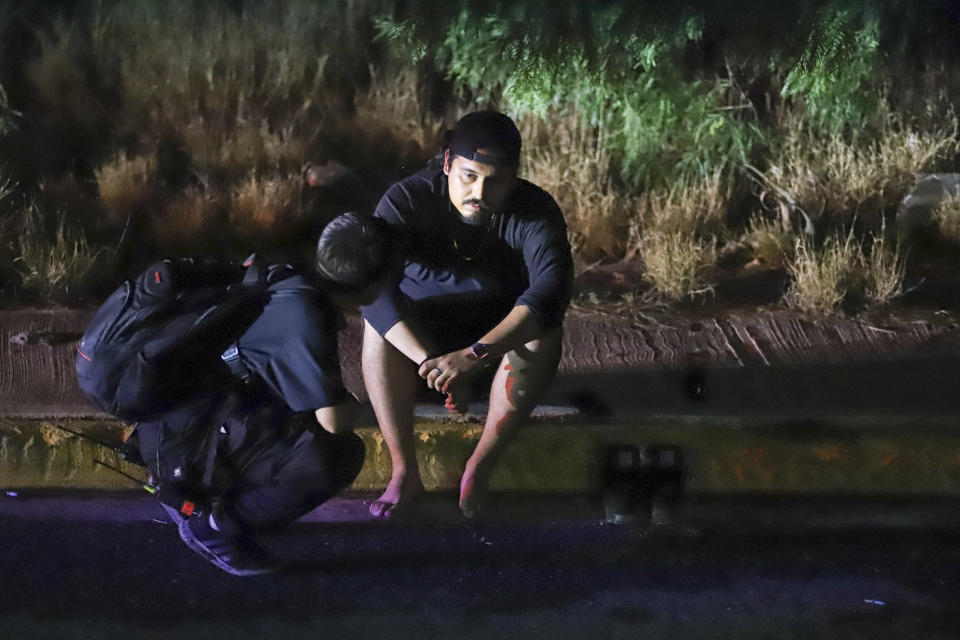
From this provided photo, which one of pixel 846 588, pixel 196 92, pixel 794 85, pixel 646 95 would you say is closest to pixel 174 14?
pixel 196 92

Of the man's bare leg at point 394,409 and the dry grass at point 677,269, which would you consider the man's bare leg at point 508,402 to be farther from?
the dry grass at point 677,269

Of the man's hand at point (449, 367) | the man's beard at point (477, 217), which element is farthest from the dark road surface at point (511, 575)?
the man's beard at point (477, 217)

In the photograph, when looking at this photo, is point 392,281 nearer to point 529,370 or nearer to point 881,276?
point 529,370

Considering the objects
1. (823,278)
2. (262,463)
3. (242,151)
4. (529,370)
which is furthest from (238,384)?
(242,151)

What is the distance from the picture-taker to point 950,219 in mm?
6062

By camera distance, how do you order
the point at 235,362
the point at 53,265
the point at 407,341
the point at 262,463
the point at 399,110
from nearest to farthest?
the point at 235,362 → the point at 262,463 → the point at 407,341 → the point at 53,265 → the point at 399,110

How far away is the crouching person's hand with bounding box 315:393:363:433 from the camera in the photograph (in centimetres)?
338

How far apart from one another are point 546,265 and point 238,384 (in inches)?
37.1

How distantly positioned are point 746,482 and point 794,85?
251cm

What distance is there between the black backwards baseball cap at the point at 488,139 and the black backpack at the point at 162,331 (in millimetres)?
677

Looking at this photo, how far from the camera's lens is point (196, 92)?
7746 millimetres

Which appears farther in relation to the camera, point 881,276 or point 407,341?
point 881,276

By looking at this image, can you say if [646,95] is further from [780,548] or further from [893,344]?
[780,548]

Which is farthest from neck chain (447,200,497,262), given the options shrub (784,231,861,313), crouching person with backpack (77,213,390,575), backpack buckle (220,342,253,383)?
shrub (784,231,861,313)
